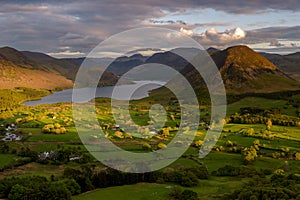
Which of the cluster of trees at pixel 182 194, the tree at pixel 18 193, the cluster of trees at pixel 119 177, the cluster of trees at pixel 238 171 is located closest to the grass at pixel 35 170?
the cluster of trees at pixel 119 177

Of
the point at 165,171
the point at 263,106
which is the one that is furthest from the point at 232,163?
the point at 263,106

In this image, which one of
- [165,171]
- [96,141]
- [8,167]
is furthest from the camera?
[96,141]

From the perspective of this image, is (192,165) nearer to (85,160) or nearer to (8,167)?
(85,160)

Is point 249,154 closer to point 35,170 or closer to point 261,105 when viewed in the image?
point 35,170

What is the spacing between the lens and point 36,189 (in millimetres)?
46312

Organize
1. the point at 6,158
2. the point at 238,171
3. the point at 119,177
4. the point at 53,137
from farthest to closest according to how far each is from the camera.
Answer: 1. the point at 53,137
2. the point at 6,158
3. the point at 238,171
4. the point at 119,177

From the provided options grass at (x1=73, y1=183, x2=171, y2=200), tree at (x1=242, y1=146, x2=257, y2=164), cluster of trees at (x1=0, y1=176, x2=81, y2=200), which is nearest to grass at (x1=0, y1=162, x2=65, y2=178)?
cluster of trees at (x1=0, y1=176, x2=81, y2=200)

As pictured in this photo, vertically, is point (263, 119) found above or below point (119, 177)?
above

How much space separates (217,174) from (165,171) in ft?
33.5

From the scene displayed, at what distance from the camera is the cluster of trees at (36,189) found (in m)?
45.3

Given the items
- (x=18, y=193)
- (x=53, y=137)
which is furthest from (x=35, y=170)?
(x=53, y=137)

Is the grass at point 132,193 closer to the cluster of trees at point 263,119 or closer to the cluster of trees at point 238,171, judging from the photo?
the cluster of trees at point 238,171

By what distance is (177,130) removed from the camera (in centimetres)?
10650

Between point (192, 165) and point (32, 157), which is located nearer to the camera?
point (192, 165)
